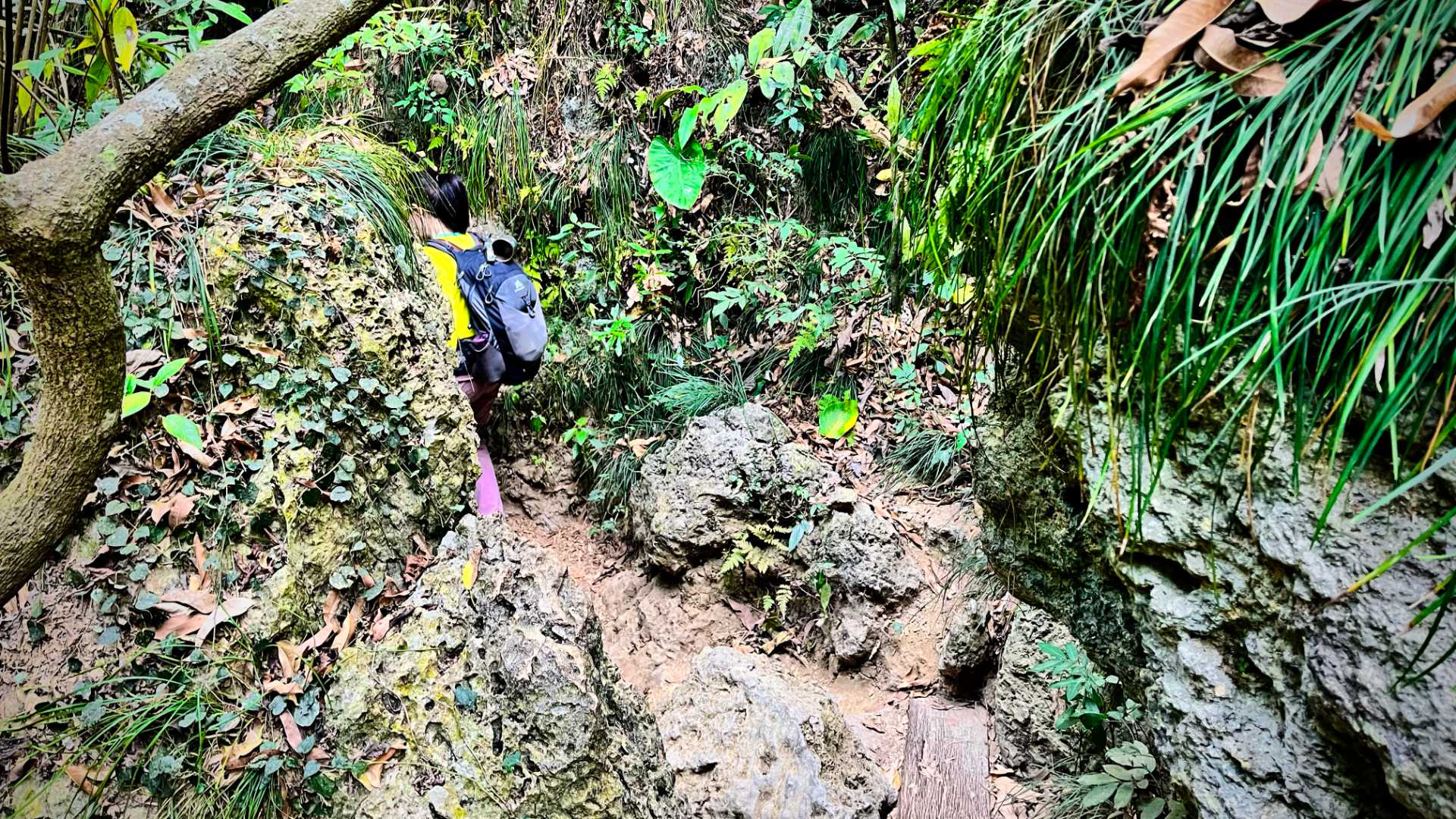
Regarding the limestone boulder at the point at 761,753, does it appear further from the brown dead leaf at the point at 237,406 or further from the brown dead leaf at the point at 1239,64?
the brown dead leaf at the point at 1239,64

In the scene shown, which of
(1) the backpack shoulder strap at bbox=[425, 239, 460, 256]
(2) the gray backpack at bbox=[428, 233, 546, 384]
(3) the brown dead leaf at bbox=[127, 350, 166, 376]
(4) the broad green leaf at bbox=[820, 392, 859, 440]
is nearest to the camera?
(3) the brown dead leaf at bbox=[127, 350, 166, 376]

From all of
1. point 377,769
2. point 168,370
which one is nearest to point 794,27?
point 168,370

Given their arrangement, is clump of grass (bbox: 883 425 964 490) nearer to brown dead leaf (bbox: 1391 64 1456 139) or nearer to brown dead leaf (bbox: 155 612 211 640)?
brown dead leaf (bbox: 155 612 211 640)

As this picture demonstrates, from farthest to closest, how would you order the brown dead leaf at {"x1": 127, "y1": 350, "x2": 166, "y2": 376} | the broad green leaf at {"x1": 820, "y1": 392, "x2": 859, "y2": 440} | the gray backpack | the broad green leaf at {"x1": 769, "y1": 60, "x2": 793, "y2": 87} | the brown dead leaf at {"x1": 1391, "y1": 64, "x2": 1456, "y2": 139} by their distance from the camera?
1. the broad green leaf at {"x1": 820, "y1": 392, "x2": 859, "y2": 440}
2. the gray backpack
3. the brown dead leaf at {"x1": 127, "y1": 350, "x2": 166, "y2": 376}
4. the broad green leaf at {"x1": 769, "y1": 60, "x2": 793, "y2": 87}
5. the brown dead leaf at {"x1": 1391, "y1": 64, "x2": 1456, "y2": 139}

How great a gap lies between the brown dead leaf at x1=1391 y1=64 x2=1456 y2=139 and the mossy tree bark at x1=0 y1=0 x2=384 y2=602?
67.2 inches

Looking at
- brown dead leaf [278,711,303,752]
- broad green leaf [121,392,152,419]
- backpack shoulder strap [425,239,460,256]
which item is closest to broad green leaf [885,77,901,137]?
broad green leaf [121,392,152,419]

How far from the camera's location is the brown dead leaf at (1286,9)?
125 centimetres

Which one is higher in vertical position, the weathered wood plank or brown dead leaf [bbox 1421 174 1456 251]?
brown dead leaf [bbox 1421 174 1456 251]

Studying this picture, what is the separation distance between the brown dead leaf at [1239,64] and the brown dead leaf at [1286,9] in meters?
0.05

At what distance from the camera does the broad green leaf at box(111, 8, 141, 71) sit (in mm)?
1791

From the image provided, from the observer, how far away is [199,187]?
388 cm

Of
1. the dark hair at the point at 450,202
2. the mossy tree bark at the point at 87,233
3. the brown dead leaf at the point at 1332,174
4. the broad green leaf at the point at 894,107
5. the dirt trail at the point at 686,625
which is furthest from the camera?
the dark hair at the point at 450,202

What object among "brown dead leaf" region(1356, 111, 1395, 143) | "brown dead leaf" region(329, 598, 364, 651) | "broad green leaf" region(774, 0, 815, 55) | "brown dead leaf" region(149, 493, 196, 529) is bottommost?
"brown dead leaf" region(329, 598, 364, 651)

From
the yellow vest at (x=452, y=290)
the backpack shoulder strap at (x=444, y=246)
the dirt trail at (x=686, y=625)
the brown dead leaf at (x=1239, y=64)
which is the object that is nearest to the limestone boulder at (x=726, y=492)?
the dirt trail at (x=686, y=625)
